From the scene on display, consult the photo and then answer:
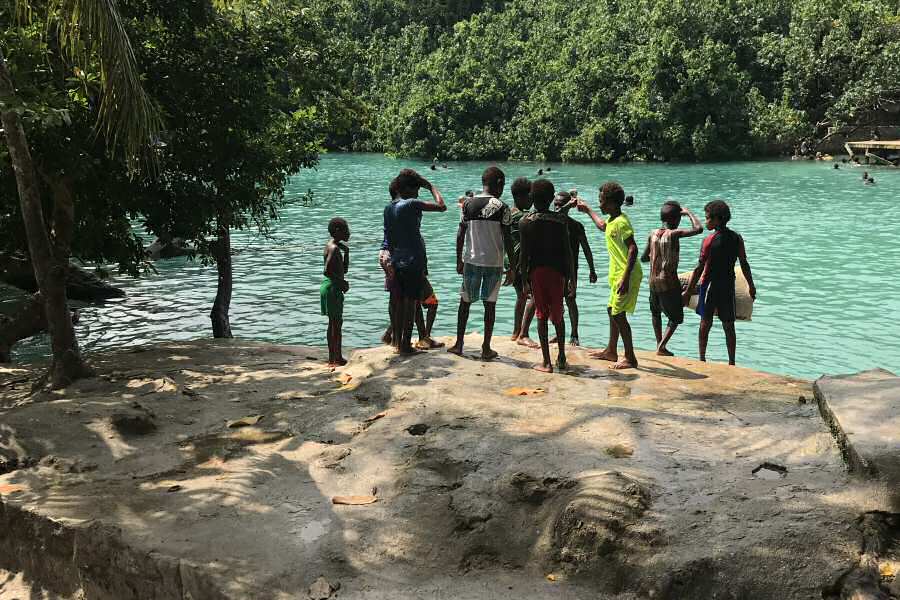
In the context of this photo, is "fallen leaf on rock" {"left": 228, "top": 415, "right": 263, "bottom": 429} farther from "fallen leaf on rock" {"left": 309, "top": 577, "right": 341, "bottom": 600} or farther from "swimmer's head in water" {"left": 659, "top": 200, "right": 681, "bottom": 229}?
"swimmer's head in water" {"left": 659, "top": 200, "right": 681, "bottom": 229}

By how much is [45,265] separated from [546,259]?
4423 millimetres

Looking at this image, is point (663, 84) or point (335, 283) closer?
point (335, 283)

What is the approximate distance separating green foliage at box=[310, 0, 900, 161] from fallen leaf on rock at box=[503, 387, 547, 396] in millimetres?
40980

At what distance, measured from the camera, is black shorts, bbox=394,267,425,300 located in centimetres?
759

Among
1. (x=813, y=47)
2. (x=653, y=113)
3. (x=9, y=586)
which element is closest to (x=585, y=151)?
(x=653, y=113)

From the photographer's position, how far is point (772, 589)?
364 centimetres

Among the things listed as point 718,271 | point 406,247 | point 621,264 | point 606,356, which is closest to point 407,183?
point 406,247

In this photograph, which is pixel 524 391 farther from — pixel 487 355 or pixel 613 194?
pixel 613 194

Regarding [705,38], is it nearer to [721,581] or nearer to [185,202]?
[185,202]

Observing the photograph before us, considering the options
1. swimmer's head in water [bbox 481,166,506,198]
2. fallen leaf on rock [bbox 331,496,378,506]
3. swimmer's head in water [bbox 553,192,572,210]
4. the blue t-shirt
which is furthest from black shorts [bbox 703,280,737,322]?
fallen leaf on rock [bbox 331,496,378,506]

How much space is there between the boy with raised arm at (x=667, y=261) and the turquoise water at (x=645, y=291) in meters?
3.76

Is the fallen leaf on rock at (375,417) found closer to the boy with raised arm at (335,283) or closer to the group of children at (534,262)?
the group of children at (534,262)

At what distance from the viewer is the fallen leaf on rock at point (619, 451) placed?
489 cm

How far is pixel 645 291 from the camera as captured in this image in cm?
1820
